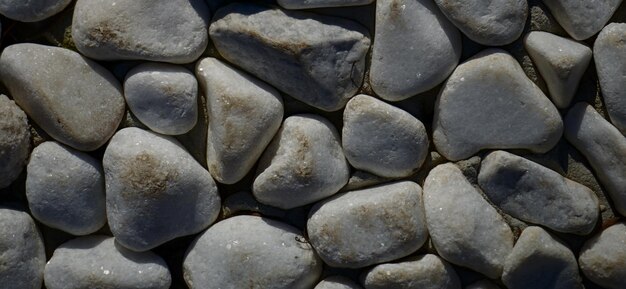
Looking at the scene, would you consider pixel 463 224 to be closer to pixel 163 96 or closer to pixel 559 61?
pixel 559 61

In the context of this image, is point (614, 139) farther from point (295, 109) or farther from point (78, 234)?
point (78, 234)

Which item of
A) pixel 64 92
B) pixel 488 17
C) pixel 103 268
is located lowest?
pixel 103 268

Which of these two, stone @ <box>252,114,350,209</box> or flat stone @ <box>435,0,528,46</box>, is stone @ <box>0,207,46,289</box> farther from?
flat stone @ <box>435,0,528,46</box>

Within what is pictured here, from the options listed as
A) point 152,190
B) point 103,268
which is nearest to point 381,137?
point 152,190

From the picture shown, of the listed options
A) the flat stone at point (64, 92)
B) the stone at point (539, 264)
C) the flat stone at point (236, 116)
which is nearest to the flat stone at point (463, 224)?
the stone at point (539, 264)

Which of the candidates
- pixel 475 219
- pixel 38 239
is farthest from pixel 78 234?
pixel 475 219

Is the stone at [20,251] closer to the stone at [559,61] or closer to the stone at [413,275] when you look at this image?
the stone at [413,275]

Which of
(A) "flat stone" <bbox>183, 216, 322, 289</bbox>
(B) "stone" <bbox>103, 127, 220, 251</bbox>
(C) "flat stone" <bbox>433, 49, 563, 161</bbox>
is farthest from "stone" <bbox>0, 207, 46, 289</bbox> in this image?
(C) "flat stone" <bbox>433, 49, 563, 161</bbox>
